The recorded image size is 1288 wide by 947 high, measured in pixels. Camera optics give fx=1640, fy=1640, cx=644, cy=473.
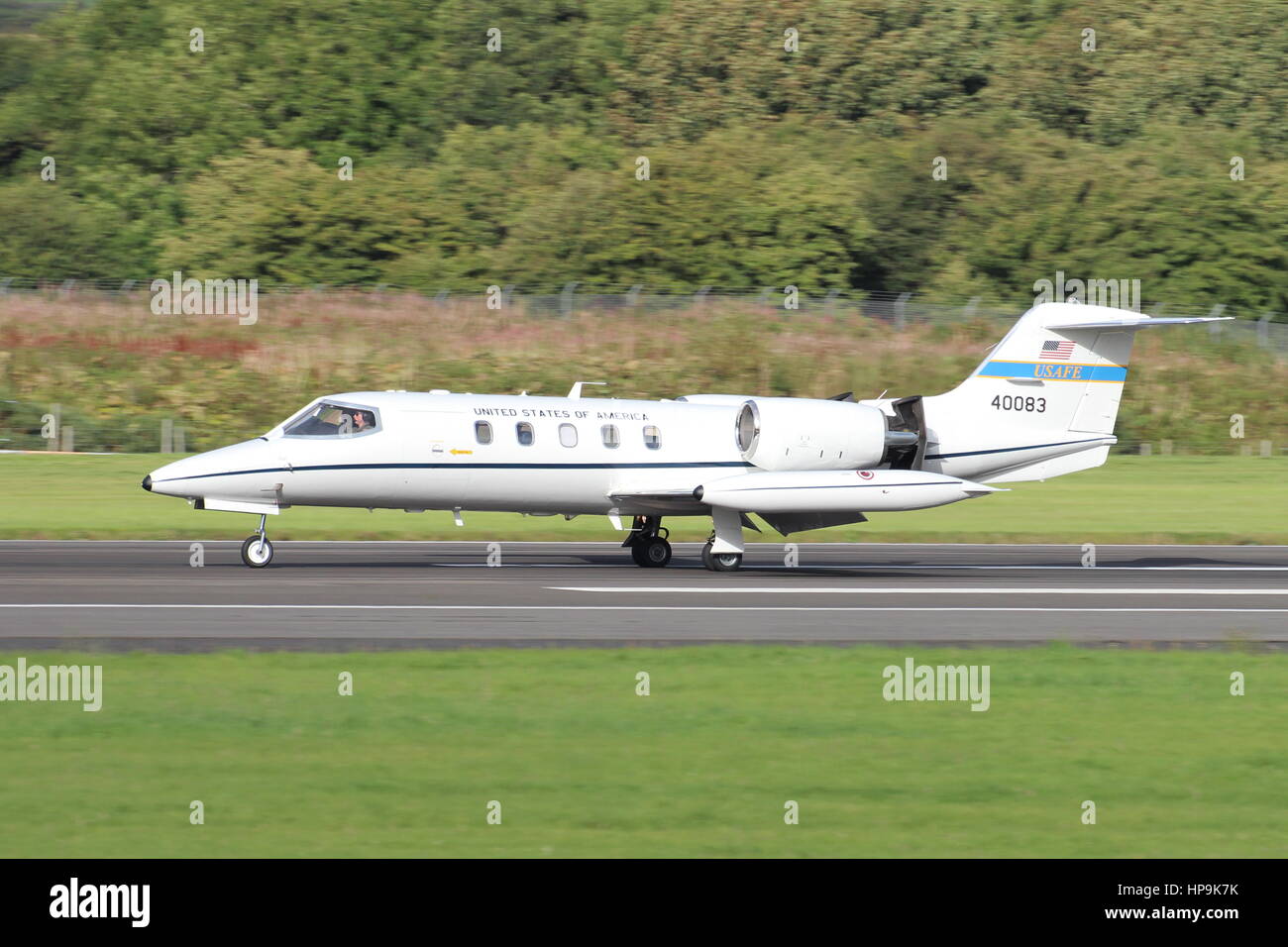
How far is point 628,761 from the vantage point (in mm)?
10164

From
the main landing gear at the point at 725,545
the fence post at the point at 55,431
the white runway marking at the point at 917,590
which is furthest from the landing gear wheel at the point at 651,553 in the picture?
the fence post at the point at 55,431

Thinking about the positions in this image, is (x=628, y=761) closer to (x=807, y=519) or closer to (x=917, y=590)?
(x=917, y=590)

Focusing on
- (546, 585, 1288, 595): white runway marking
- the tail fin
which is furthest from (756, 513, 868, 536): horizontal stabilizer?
the tail fin

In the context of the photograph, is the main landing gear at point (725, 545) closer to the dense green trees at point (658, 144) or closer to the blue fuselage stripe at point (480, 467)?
the blue fuselage stripe at point (480, 467)

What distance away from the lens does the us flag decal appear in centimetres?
2502

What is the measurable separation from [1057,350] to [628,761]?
16615 millimetres

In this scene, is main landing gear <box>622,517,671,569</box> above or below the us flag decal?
below

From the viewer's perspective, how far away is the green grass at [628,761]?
854 cm

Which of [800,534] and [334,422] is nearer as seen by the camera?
[334,422]

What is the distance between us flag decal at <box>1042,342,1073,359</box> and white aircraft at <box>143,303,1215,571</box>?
30 millimetres

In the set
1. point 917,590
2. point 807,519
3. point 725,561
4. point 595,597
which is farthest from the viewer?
point 725,561

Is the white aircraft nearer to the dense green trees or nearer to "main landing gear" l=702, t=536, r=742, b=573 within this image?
"main landing gear" l=702, t=536, r=742, b=573

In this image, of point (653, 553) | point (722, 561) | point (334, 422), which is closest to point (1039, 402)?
point (722, 561)

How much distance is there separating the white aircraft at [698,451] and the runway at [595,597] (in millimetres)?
930
